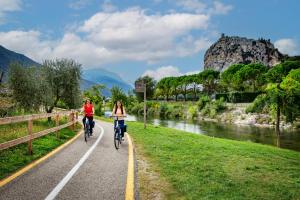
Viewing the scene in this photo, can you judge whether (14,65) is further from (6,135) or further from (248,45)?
(248,45)

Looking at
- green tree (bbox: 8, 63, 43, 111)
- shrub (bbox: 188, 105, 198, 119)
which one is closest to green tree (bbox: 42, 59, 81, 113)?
green tree (bbox: 8, 63, 43, 111)

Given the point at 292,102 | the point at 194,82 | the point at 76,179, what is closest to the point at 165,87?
the point at 194,82

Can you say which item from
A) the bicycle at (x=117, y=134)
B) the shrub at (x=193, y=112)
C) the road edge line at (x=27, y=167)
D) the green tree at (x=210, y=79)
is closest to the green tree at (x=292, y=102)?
the bicycle at (x=117, y=134)

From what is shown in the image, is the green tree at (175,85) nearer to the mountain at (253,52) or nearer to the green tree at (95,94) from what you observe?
the green tree at (95,94)

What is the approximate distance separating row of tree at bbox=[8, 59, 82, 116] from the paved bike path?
526 inches

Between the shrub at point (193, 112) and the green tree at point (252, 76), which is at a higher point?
the green tree at point (252, 76)

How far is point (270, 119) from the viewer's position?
57.9m

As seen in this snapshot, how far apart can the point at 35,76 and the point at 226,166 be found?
18.4 meters

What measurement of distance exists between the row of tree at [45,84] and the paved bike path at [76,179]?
1337cm

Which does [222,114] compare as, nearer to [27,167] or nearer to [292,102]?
[292,102]

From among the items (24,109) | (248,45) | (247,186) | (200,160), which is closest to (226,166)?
(200,160)

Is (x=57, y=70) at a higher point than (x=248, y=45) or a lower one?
lower

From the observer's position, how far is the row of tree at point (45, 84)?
23406 millimetres

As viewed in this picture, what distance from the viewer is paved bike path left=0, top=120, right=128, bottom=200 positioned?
655 cm
